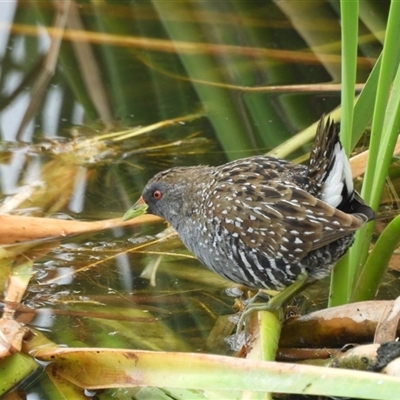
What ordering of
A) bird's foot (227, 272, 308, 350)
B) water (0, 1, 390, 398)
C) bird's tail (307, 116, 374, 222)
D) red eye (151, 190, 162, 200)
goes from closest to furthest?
bird's tail (307, 116, 374, 222) < bird's foot (227, 272, 308, 350) < water (0, 1, 390, 398) < red eye (151, 190, 162, 200)

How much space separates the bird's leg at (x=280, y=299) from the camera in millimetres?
3861

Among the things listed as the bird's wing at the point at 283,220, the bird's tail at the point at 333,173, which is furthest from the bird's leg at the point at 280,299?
the bird's tail at the point at 333,173

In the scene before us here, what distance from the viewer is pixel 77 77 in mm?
6688

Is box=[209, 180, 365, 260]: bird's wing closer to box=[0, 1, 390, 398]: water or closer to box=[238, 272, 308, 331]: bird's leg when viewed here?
box=[238, 272, 308, 331]: bird's leg

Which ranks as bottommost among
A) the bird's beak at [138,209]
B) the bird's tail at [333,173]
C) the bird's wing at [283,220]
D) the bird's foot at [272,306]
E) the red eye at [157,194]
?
the bird's foot at [272,306]

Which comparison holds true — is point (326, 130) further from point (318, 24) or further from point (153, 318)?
point (318, 24)

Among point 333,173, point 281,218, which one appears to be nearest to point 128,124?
point 281,218

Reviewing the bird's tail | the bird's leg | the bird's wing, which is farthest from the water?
the bird's tail

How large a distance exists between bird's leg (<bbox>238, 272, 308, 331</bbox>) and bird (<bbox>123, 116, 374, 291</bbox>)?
1 cm

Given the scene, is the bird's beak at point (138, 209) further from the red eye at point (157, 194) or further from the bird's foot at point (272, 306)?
the bird's foot at point (272, 306)

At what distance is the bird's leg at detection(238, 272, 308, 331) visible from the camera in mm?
3861

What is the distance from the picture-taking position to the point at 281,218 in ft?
12.4

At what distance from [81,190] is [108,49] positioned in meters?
1.92

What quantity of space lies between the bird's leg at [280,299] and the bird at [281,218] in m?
0.01
